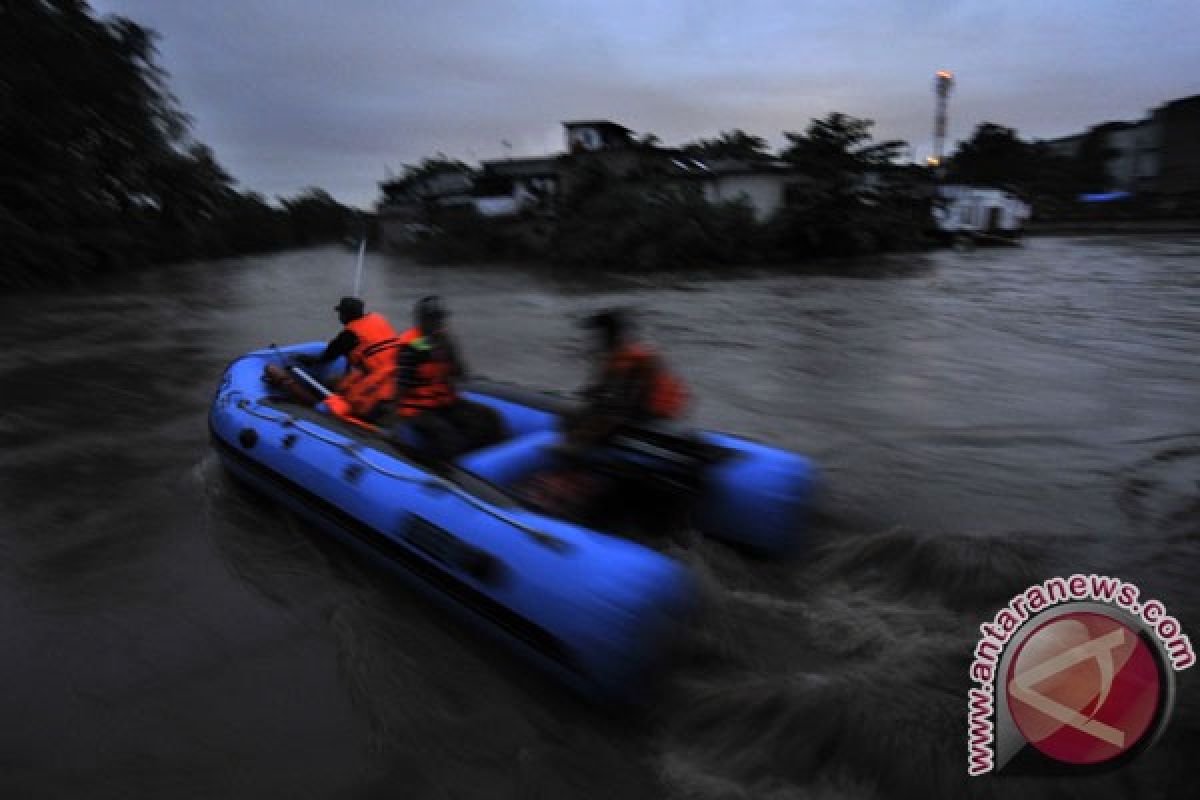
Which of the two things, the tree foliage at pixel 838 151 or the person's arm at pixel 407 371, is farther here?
the tree foliage at pixel 838 151

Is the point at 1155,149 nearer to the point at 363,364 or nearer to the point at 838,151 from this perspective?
the point at 838,151

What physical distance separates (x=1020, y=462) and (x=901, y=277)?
13.7 m

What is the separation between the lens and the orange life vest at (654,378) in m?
3.11

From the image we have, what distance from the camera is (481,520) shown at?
2625 millimetres

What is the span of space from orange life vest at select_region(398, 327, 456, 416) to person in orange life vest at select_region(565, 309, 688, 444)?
0.79 metres

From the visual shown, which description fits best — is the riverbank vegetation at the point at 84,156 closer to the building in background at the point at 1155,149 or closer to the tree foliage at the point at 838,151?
the tree foliage at the point at 838,151

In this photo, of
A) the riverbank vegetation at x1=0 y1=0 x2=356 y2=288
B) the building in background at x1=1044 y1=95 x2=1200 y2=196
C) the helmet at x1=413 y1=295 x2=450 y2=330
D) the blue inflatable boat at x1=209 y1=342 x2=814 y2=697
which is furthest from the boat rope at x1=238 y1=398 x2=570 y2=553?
the building in background at x1=1044 y1=95 x2=1200 y2=196

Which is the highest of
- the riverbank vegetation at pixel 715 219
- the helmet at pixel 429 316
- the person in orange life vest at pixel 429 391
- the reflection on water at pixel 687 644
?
the riverbank vegetation at pixel 715 219

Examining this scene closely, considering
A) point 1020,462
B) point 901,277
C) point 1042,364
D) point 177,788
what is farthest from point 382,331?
point 901,277

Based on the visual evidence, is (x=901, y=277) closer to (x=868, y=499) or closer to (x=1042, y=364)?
(x=1042, y=364)

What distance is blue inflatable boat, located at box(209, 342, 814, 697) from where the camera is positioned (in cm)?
222

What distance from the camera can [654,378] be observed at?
3.18 m

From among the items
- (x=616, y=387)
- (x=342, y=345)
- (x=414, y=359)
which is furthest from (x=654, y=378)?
(x=342, y=345)

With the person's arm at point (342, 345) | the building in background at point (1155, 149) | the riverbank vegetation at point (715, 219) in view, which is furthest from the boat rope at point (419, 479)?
the building in background at point (1155, 149)
